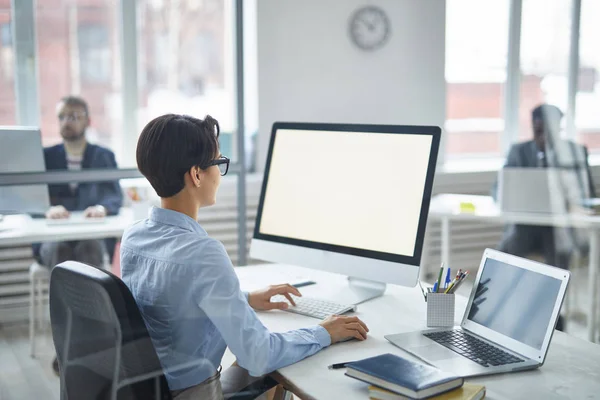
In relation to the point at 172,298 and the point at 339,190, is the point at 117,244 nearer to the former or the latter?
the point at 339,190

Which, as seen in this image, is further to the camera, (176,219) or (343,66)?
(343,66)

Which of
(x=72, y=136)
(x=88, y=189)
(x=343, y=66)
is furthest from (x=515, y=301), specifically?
(x=343, y=66)

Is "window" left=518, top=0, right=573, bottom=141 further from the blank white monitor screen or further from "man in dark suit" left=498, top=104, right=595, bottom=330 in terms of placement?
the blank white monitor screen

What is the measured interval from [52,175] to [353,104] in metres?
2.10

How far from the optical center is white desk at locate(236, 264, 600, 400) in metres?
1.24

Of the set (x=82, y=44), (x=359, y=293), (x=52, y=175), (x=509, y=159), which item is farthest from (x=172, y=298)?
(x=509, y=159)

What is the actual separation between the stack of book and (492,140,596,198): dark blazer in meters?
2.22

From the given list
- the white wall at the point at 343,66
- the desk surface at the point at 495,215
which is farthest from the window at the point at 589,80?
the white wall at the point at 343,66

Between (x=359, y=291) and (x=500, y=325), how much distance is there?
0.48 meters

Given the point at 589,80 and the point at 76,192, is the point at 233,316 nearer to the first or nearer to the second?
the point at 76,192

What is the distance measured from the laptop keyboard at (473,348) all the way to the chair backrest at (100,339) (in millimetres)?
581

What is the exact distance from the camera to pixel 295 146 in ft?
6.37

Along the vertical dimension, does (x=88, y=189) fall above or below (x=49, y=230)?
above

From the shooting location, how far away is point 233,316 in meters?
1.32
